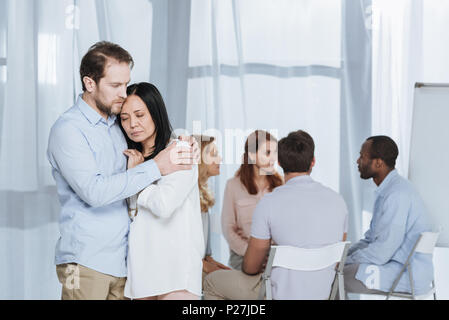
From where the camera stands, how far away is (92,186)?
4.45 feet

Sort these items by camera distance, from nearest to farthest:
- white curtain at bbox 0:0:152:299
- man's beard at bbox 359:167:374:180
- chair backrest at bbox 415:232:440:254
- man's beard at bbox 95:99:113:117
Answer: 1. man's beard at bbox 95:99:113:117
2. chair backrest at bbox 415:232:440:254
3. white curtain at bbox 0:0:152:299
4. man's beard at bbox 359:167:374:180

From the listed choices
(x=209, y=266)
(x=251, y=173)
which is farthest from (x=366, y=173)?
(x=209, y=266)

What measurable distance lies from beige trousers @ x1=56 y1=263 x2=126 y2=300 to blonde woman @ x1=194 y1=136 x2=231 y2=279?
99cm

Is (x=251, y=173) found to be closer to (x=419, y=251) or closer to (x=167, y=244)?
(x=419, y=251)

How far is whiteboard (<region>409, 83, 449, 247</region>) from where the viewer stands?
2.55 metres

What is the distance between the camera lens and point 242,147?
288 centimetres

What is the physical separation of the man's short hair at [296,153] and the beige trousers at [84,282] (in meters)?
0.88

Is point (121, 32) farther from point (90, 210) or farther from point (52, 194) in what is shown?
point (90, 210)

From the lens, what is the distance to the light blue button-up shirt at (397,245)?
7.26 ft

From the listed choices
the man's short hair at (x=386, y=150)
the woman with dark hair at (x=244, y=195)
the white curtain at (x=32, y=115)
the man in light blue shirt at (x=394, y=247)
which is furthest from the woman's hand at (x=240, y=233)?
the white curtain at (x=32, y=115)

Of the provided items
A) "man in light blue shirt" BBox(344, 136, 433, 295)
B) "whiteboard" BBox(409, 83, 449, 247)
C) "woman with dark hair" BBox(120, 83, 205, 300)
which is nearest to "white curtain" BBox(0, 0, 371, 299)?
"whiteboard" BBox(409, 83, 449, 247)

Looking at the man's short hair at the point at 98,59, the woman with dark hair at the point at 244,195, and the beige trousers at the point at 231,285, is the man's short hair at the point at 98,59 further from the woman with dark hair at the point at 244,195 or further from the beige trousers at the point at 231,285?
the woman with dark hair at the point at 244,195

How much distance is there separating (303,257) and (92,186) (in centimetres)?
90

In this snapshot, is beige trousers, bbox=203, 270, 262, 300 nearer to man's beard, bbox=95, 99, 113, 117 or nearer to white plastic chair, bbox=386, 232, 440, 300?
white plastic chair, bbox=386, 232, 440, 300
